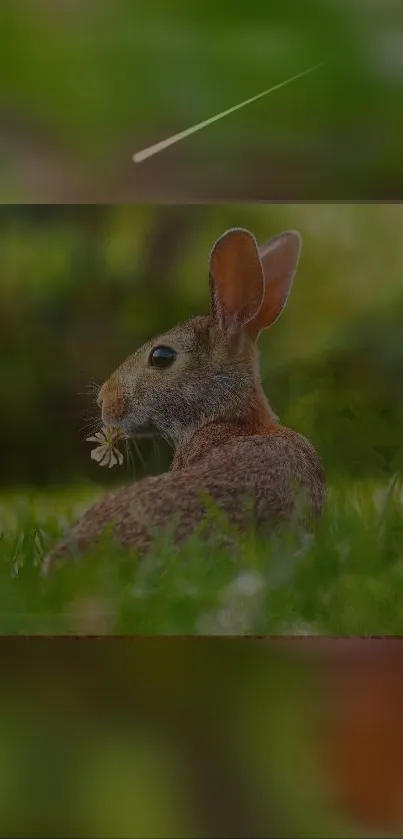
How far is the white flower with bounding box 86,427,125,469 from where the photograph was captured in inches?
32.0

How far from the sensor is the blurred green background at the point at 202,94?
33.2 inches

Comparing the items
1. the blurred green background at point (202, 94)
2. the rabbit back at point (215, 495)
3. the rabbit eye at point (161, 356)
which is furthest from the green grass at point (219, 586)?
the blurred green background at point (202, 94)

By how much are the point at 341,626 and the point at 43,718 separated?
0.97ft

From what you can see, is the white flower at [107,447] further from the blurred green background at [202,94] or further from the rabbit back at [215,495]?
the blurred green background at [202,94]

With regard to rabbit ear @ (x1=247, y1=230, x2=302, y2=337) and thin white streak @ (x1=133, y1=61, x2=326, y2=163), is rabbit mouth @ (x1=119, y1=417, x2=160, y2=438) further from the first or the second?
thin white streak @ (x1=133, y1=61, x2=326, y2=163)

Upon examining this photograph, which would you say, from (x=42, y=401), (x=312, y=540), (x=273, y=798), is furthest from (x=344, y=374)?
(x=273, y=798)

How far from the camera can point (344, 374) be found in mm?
817

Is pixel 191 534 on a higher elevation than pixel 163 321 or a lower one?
lower

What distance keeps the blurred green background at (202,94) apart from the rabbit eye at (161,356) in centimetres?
16

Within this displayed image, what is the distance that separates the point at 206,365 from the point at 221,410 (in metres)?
0.05

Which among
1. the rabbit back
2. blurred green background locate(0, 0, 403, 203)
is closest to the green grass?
the rabbit back

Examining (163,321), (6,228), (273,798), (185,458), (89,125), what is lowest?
(273,798)

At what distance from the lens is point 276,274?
82 centimetres

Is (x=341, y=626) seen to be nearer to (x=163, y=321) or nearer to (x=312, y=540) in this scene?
(x=312, y=540)
